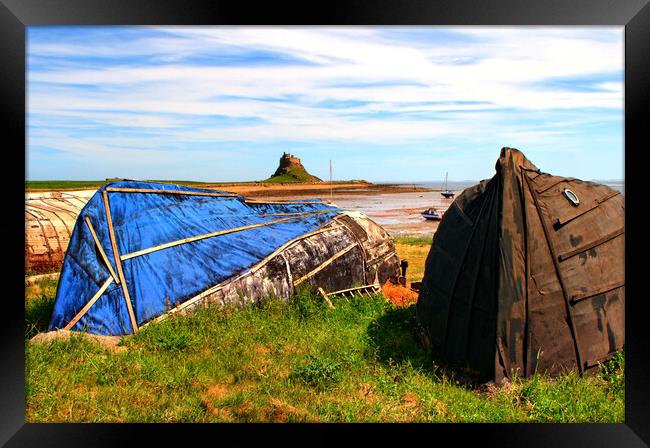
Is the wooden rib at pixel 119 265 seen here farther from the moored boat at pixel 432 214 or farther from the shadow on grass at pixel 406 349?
the moored boat at pixel 432 214

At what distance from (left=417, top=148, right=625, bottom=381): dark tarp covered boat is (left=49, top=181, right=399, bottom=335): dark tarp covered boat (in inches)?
202

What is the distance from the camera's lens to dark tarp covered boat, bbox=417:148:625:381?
6578mm

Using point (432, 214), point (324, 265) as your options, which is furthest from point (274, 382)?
point (432, 214)

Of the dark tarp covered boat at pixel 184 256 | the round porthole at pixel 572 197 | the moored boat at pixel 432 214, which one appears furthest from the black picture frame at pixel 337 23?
the moored boat at pixel 432 214

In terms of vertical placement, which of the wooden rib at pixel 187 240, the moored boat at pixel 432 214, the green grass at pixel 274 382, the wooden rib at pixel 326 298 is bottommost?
the green grass at pixel 274 382

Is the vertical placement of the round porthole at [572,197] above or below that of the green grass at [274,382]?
above

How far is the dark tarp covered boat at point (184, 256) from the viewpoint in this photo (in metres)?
9.80

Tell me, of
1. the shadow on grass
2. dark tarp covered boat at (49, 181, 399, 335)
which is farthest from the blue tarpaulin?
the shadow on grass

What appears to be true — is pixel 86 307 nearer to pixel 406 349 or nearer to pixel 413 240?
pixel 406 349

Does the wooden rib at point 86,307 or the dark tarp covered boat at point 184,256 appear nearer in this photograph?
the wooden rib at point 86,307

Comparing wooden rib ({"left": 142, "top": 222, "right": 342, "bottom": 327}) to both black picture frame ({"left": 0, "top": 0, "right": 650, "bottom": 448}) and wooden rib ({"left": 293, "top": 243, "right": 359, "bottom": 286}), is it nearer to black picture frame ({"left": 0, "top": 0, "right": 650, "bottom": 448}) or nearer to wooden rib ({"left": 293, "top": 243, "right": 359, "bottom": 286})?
wooden rib ({"left": 293, "top": 243, "right": 359, "bottom": 286})

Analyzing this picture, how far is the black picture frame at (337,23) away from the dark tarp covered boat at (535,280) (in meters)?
1.06

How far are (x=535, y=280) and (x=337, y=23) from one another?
4179 mm

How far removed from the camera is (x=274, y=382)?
754 centimetres
